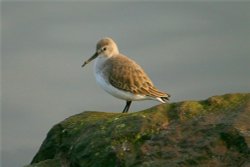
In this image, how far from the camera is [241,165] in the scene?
988 cm

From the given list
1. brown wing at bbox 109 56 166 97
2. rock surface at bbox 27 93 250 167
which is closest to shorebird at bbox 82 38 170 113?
brown wing at bbox 109 56 166 97

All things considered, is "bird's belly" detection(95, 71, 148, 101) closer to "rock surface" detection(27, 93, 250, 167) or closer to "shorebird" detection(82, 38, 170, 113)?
"shorebird" detection(82, 38, 170, 113)

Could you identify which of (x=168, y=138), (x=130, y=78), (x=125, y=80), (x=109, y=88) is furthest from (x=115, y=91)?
(x=168, y=138)

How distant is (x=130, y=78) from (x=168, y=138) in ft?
20.9

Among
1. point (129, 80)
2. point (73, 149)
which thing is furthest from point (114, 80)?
point (73, 149)

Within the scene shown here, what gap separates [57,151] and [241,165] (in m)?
3.77

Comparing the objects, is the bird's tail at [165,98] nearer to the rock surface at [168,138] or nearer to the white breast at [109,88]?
the white breast at [109,88]

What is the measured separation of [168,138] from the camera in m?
10.4

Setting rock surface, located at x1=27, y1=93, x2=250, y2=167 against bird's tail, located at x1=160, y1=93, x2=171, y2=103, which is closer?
rock surface, located at x1=27, y1=93, x2=250, y2=167

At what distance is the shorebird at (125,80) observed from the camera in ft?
54.2

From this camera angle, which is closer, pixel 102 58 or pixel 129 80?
pixel 129 80

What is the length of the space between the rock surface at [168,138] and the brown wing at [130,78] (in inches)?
174

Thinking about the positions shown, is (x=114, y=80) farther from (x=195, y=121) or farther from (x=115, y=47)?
(x=195, y=121)

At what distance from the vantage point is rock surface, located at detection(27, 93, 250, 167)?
10086 millimetres
